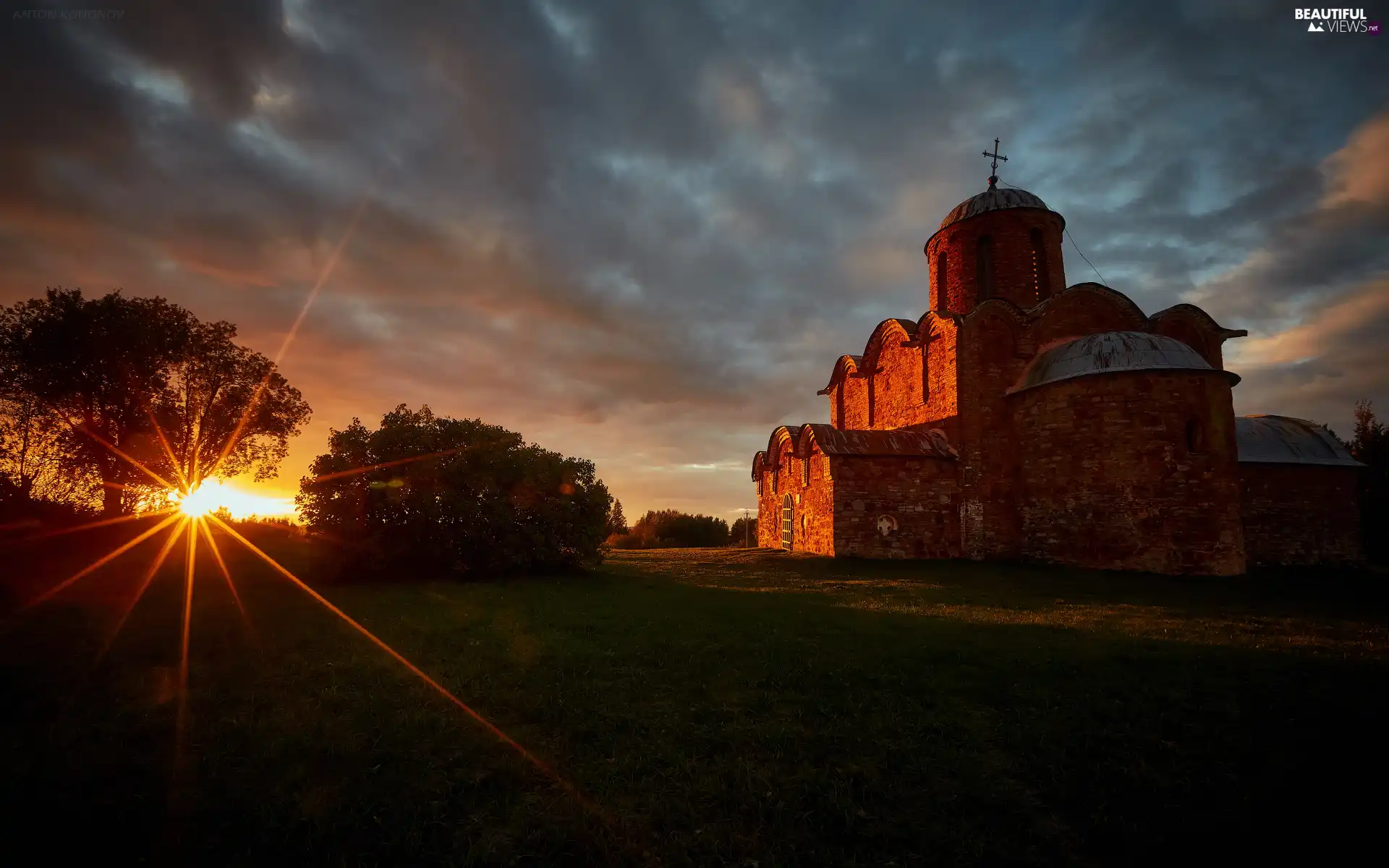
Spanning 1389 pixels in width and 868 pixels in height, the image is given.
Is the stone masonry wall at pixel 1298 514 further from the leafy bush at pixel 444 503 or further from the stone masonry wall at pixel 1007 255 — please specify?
the leafy bush at pixel 444 503

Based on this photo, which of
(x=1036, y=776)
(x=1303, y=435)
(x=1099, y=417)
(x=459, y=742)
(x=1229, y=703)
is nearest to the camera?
(x=1036, y=776)

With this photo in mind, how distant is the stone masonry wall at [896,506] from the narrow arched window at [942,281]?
28.1ft

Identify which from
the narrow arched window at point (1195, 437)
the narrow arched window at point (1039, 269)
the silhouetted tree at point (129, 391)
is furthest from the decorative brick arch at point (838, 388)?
the silhouetted tree at point (129, 391)

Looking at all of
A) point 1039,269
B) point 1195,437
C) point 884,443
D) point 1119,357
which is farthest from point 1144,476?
point 1039,269

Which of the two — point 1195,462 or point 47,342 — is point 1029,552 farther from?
point 47,342

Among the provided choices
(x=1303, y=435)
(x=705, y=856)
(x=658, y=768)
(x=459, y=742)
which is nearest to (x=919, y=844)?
(x=705, y=856)

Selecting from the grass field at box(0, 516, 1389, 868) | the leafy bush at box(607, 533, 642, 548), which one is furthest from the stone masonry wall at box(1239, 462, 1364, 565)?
the leafy bush at box(607, 533, 642, 548)

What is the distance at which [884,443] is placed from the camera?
1978 centimetres

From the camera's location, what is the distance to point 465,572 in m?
15.4

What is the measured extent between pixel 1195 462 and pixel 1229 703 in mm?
13357

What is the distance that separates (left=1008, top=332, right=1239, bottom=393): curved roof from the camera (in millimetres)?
16125

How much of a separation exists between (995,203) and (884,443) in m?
11.9

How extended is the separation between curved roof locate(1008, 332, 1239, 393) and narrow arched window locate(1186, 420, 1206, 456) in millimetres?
1521

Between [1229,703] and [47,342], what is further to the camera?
[47,342]
